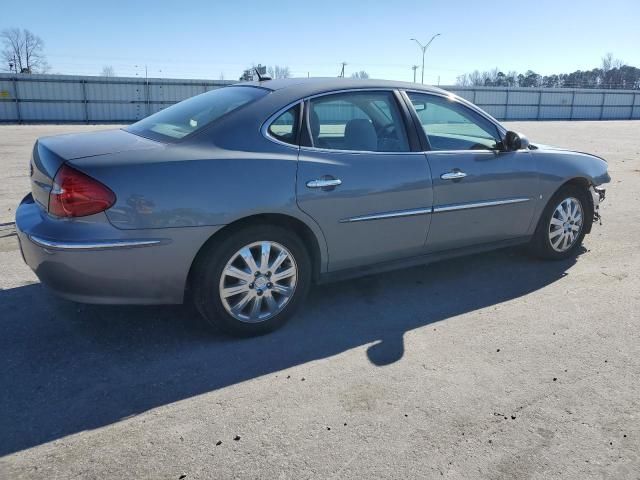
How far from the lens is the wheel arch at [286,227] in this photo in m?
3.33

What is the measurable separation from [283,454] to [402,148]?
2432 mm

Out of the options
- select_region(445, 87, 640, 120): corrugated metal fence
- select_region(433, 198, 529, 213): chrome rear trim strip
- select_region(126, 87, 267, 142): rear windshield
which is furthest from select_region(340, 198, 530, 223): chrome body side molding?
select_region(445, 87, 640, 120): corrugated metal fence

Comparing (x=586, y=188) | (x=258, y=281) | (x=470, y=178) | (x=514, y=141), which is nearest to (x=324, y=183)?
(x=258, y=281)

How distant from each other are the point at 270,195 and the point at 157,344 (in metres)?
1.20

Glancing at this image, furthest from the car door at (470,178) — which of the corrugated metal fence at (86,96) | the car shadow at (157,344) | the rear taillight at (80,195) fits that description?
the corrugated metal fence at (86,96)

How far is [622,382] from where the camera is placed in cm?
315

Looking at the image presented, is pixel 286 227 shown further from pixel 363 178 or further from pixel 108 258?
pixel 108 258

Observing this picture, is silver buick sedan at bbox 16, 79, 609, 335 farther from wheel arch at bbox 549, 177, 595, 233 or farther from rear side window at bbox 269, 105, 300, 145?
wheel arch at bbox 549, 177, 595, 233

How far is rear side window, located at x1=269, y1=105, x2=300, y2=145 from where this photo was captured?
3566mm

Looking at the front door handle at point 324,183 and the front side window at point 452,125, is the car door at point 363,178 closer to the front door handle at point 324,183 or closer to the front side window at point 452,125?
the front door handle at point 324,183

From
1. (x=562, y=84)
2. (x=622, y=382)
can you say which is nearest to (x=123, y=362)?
(x=622, y=382)

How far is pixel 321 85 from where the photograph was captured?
3916mm

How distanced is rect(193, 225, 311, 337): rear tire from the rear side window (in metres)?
0.60

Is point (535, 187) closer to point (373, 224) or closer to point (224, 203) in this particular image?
point (373, 224)
